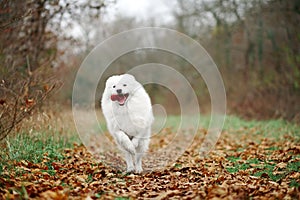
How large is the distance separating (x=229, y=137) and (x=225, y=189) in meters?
6.62

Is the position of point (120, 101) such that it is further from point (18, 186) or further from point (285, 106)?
point (285, 106)

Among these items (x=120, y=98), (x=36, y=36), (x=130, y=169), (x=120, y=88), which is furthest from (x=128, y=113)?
(x=36, y=36)

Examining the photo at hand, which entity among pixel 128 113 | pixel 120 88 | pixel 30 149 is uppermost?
pixel 120 88

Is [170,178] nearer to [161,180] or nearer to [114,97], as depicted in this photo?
[161,180]

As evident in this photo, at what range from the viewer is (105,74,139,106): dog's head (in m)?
5.71

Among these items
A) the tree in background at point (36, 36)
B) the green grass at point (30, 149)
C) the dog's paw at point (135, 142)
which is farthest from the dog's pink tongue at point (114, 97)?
the tree in background at point (36, 36)

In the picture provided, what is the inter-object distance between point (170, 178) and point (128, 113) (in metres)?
A: 1.35

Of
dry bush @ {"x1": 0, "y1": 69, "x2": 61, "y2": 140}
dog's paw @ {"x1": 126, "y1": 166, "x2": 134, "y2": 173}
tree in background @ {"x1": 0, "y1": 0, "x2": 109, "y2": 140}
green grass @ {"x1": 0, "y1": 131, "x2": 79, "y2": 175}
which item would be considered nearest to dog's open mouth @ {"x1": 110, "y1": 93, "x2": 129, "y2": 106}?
dry bush @ {"x1": 0, "y1": 69, "x2": 61, "y2": 140}

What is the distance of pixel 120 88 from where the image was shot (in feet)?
18.7

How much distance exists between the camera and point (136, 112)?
5957 millimetres

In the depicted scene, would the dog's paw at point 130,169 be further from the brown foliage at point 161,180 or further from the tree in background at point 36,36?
the tree in background at point 36,36

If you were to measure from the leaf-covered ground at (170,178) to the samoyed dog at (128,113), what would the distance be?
0.50 meters

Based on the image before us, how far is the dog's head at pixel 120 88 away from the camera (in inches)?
225

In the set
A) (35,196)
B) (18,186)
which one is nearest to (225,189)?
(35,196)
